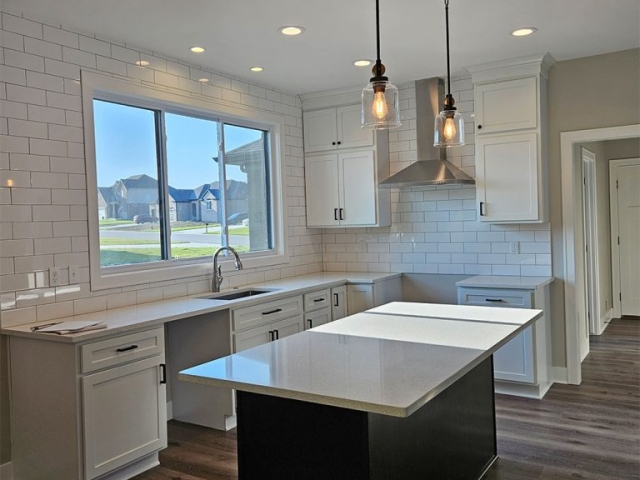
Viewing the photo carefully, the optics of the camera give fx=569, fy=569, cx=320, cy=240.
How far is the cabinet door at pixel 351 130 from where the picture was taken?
5248mm

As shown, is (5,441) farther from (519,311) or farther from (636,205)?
(636,205)

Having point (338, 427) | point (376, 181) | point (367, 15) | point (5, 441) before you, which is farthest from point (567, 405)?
point (5, 441)

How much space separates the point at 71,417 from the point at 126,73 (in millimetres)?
2207

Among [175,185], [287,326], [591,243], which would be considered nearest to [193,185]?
[175,185]

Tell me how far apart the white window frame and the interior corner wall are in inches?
92.4

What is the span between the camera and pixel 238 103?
188 inches

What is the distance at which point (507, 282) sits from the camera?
4.42 meters

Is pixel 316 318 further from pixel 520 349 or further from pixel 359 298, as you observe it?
pixel 520 349

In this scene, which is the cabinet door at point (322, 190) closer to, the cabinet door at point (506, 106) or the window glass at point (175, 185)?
the window glass at point (175, 185)

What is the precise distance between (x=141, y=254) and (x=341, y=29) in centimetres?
207

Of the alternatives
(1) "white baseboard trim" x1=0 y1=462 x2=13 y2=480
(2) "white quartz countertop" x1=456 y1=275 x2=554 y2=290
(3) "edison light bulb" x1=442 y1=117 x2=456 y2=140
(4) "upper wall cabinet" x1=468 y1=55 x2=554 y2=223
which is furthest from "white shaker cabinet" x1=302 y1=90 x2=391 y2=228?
(1) "white baseboard trim" x1=0 y1=462 x2=13 y2=480

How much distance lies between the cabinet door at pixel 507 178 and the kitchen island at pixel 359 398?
72.9 inches

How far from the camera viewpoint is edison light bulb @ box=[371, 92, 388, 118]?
2.25 m

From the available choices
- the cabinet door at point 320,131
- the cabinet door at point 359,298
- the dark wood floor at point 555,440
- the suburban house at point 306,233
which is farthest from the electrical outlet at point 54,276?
the cabinet door at point 320,131
